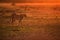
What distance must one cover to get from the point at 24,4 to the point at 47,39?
346 mm

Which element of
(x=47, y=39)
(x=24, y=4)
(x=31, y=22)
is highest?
(x=24, y=4)

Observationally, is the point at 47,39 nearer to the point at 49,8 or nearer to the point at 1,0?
the point at 49,8

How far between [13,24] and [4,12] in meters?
0.13

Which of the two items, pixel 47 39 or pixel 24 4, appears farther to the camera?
pixel 24 4

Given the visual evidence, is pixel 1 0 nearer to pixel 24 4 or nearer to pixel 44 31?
pixel 24 4

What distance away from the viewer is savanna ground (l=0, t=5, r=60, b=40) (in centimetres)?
103

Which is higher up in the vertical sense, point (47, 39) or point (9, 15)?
point (9, 15)

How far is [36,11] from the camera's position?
1.13 meters

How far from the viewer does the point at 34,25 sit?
107cm

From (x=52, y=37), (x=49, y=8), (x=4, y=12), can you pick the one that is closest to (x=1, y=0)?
(x=4, y=12)

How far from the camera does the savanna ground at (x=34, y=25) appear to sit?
1027mm

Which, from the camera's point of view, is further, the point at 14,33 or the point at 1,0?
the point at 1,0

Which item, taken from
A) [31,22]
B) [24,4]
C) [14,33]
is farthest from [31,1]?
[14,33]

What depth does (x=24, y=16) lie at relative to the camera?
3.64ft
